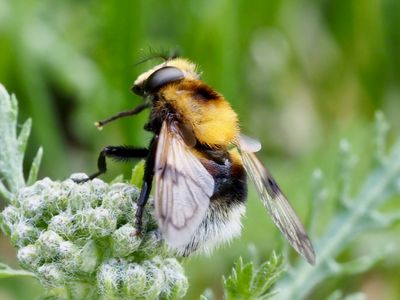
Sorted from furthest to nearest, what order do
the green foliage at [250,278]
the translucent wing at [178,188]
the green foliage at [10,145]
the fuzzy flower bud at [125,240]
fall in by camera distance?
1. the green foliage at [10,145]
2. the green foliage at [250,278]
3. the fuzzy flower bud at [125,240]
4. the translucent wing at [178,188]

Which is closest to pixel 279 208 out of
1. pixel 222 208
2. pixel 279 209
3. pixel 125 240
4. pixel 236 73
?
pixel 279 209

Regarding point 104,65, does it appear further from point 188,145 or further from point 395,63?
point 188,145

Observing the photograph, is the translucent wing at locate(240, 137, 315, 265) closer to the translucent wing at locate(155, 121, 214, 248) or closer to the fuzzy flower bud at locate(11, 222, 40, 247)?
the translucent wing at locate(155, 121, 214, 248)

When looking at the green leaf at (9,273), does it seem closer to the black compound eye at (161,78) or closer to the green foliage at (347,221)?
the black compound eye at (161,78)

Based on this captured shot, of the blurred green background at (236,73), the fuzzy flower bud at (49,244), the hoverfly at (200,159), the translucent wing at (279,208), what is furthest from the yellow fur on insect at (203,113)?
the blurred green background at (236,73)

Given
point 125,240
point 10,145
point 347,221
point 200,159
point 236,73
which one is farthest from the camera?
point 236,73

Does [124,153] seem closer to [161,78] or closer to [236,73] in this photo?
[161,78]
